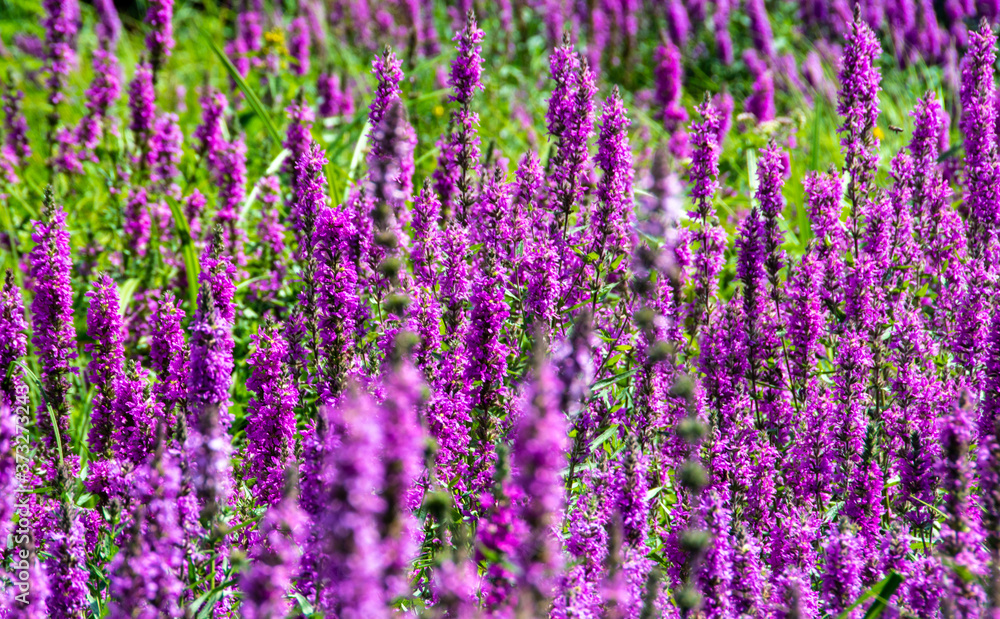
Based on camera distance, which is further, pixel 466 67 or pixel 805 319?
pixel 466 67

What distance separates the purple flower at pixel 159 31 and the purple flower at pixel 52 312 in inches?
125

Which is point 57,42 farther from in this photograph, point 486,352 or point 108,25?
point 486,352

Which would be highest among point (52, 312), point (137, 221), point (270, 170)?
point (270, 170)

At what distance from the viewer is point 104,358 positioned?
435 cm

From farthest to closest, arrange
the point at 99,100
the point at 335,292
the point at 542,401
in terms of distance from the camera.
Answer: the point at 99,100, the point at 335,292, the point at 542,401

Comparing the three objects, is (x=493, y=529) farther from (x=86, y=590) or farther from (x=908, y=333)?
(x=908, y=333)

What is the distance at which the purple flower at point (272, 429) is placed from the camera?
392 centimetres

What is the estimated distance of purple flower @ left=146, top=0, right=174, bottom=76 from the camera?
7.28 meters

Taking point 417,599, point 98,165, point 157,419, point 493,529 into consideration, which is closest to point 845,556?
point 493,529

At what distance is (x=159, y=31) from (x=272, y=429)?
458 centimetres

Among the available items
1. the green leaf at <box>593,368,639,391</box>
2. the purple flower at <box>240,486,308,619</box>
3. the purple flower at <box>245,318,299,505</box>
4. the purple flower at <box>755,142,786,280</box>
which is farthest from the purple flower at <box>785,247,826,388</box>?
the purple flower at <box>240,486,308,619</box>

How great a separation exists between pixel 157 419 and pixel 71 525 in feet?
2.50

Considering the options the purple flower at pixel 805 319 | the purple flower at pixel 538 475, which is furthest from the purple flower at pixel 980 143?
the purple flower at pixel 538 475

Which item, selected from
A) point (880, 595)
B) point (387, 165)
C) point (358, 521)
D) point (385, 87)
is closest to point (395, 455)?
point (358, 521)
